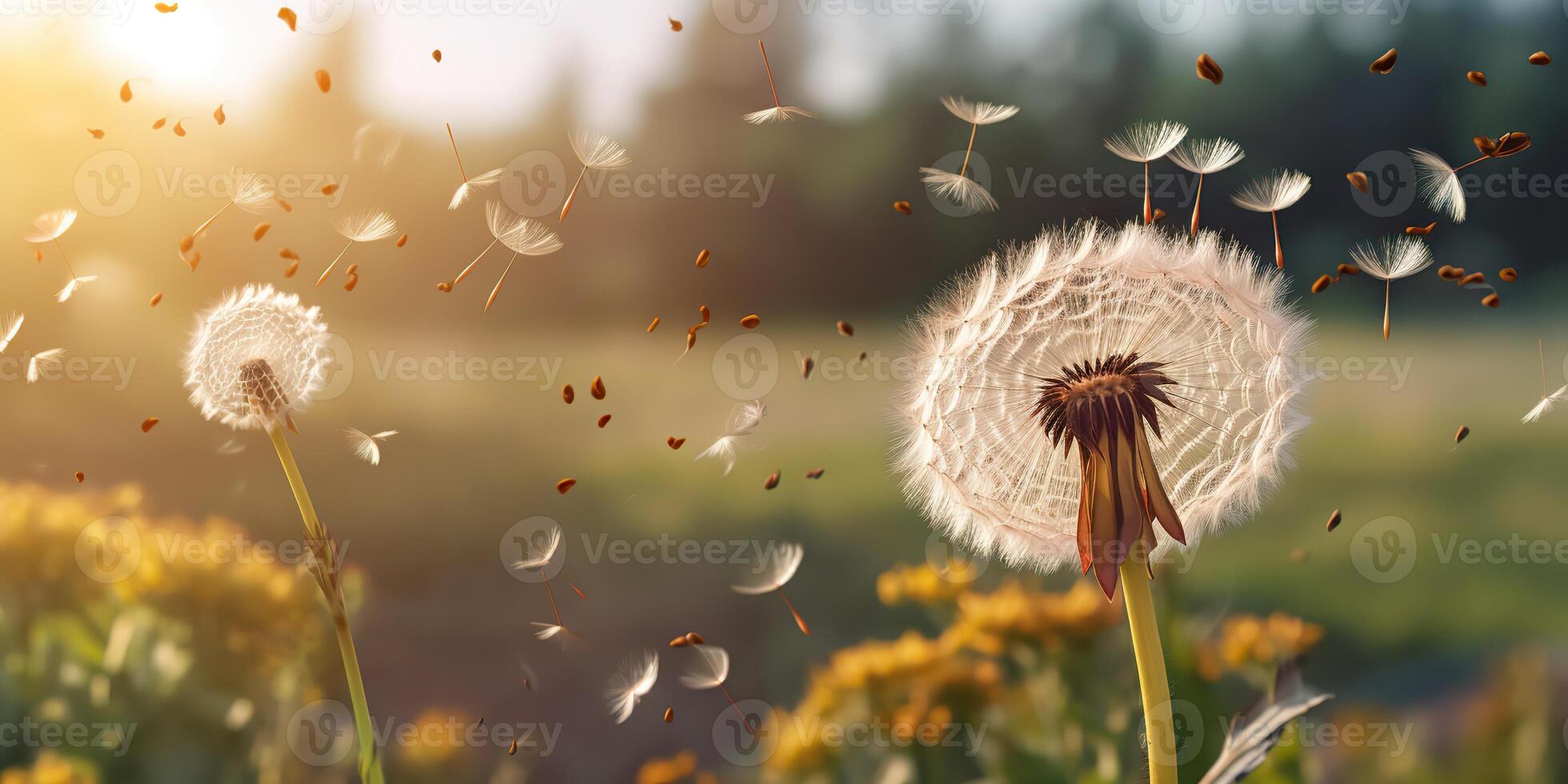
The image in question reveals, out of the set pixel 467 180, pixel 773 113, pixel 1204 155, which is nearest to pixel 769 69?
pixel 773 113

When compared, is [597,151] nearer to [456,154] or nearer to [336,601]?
[456,154]

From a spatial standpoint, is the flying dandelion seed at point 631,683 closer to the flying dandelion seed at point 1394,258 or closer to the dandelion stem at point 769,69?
the dandelion stem at point 769,69

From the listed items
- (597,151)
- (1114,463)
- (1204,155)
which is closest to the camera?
(1114,463)

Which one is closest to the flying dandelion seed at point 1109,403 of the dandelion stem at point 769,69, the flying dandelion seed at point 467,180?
the dandelion stem at point 769,69

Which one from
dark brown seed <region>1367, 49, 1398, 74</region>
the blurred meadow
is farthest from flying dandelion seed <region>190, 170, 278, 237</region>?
dark brown seed <region>1367, 49, 1398, 74</region>

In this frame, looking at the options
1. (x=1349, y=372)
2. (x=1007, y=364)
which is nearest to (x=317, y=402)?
(x=1007, y=364)
